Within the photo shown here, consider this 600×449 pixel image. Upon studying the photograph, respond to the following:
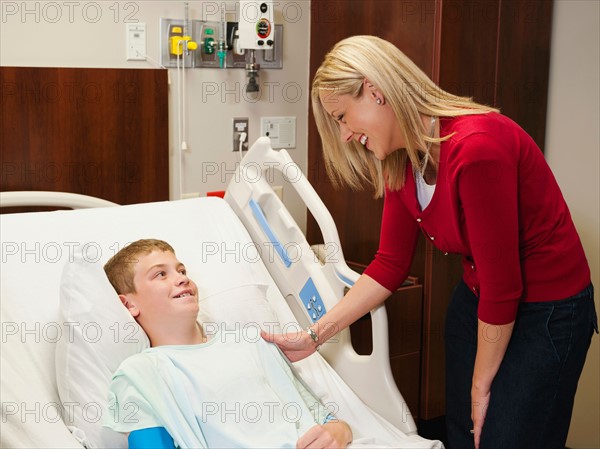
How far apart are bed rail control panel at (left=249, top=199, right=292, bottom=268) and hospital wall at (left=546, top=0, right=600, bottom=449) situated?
121 centimetres

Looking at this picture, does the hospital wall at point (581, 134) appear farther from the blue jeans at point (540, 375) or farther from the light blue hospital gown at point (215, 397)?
Answer: the light blue hospital gown at point (215, 397)

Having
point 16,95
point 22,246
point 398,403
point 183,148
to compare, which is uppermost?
point 16,95

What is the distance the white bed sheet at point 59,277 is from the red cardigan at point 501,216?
0.47 meters

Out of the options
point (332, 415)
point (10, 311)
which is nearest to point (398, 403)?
point (332, 415)

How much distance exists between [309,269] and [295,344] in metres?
0.31

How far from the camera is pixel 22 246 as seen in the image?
2037mm

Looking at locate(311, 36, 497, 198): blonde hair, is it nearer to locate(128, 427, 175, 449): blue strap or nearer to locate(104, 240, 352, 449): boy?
locate(104, 240, 352, 449): boy

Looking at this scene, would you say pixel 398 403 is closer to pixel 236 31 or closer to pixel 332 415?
pixel 332 415

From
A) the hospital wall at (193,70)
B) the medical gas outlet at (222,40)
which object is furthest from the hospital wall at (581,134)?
the medical gas outlet at (222,40)

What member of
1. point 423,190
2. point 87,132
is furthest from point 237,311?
point 87,132

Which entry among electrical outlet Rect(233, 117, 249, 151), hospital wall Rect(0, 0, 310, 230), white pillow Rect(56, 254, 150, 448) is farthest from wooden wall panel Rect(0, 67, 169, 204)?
white pillow Rect(56, 254, 150, 448)

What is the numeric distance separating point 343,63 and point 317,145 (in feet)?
4.93

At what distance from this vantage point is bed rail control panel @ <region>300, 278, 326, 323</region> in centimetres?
213

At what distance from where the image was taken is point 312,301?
2.16m
